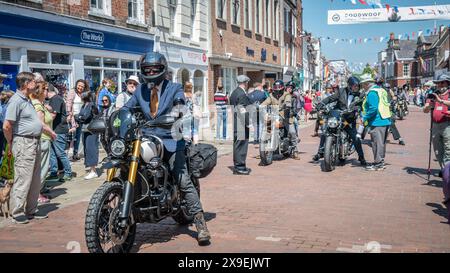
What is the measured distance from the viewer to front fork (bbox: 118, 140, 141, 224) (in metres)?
4.07

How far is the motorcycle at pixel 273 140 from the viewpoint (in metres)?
9.96

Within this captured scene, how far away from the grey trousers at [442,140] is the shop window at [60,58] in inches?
354

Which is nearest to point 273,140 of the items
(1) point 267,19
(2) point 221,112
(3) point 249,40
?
(2) point 221,112

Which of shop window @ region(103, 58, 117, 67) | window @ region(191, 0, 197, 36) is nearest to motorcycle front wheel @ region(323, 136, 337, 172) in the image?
shop window @ region(103, 58, 117, 67)

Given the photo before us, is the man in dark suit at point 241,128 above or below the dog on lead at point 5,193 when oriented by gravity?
above

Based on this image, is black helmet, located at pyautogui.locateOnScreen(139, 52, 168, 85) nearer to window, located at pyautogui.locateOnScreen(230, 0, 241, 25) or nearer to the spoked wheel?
the spoked wheel

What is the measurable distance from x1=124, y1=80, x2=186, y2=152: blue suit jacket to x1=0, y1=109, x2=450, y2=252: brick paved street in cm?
105

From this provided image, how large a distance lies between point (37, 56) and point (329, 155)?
7.30 metres

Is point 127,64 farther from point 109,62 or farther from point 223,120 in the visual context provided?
point 223,120

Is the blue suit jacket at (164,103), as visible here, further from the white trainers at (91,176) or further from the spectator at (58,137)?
the white trainers at (91,176)

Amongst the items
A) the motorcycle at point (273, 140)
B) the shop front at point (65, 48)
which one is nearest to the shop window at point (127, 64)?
the shop front at point (65, 48)

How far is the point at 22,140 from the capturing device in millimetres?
5723
